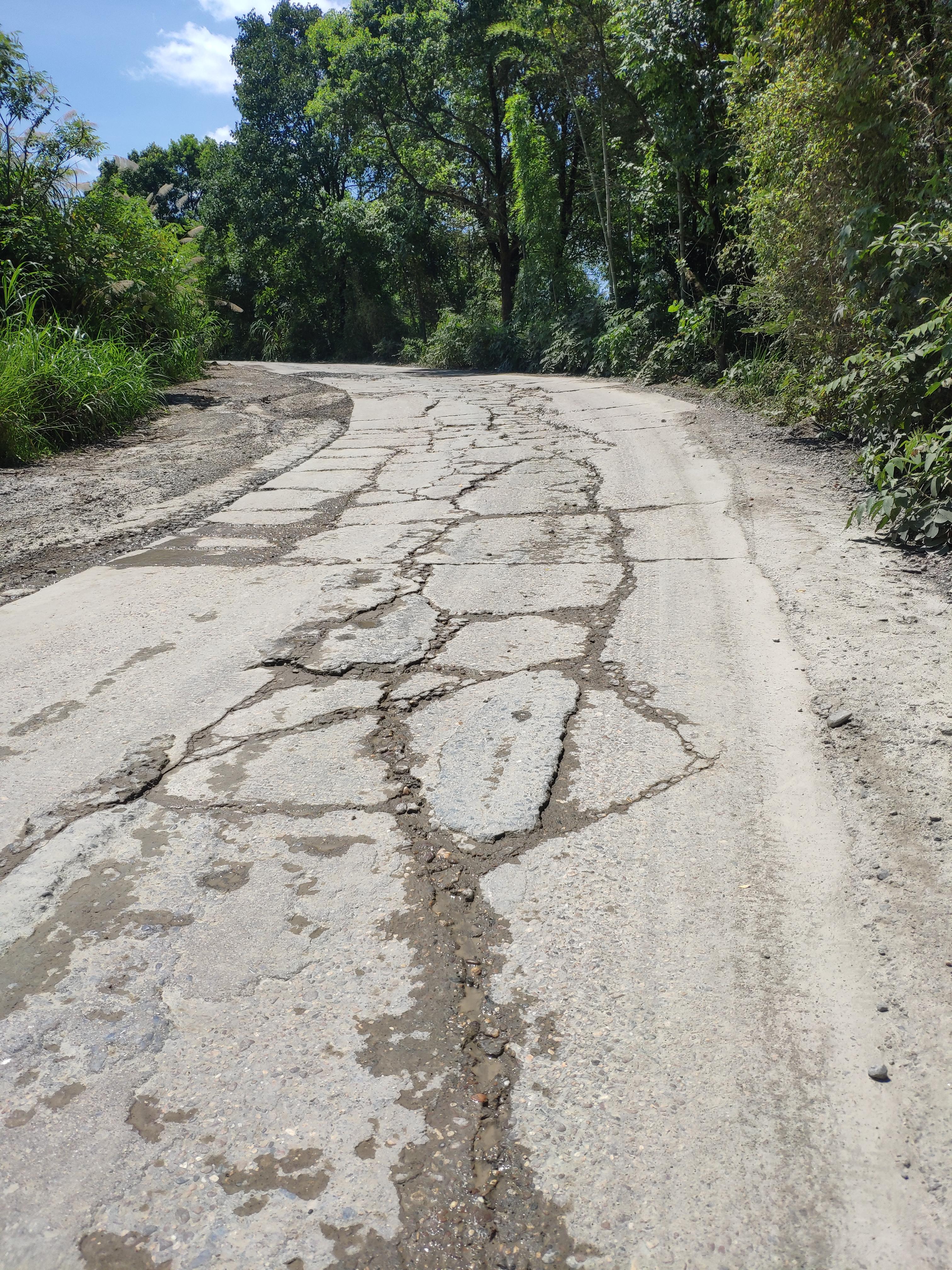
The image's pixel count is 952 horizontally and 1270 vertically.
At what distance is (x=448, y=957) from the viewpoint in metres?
1.61

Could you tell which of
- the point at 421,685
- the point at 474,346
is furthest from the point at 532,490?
the point at 474,346

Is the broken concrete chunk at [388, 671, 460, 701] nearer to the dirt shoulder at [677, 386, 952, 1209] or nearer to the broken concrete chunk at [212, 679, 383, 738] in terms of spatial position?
the broken concrete chunk at [212, 679, 383, 738]

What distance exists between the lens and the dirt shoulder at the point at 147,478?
4457 millimetres

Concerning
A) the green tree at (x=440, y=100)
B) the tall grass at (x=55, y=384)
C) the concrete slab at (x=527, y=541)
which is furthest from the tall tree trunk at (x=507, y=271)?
the concrete slab at (x=527, y=541)

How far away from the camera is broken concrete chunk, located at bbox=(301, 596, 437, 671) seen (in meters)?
2.88

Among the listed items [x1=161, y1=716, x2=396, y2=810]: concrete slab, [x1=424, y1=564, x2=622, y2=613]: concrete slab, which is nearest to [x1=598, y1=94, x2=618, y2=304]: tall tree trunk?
[x1=424, y1=564, x2=622, y2=613]: concrete slab

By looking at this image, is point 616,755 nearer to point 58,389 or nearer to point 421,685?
point 421,685

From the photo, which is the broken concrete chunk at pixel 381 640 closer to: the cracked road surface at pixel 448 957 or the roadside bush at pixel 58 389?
the cracked road surface at pixel 448 957

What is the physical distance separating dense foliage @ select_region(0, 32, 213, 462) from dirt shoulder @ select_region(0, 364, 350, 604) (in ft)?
1.01

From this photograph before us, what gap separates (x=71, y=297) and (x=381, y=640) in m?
8.13

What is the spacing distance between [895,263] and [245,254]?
23707mm

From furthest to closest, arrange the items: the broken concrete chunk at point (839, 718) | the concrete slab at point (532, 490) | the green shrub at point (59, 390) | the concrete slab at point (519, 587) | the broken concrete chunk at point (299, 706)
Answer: the green shrub at point (59, 390) < the concrete slab at point (532, 490) < the concrete slab at point (519, 587) < the broken concrete chunk at point (299, 706) < the broken concrete chunk at point (839, 718)

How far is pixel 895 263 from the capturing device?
4.09 metres

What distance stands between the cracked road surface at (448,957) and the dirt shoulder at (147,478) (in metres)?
1.36
